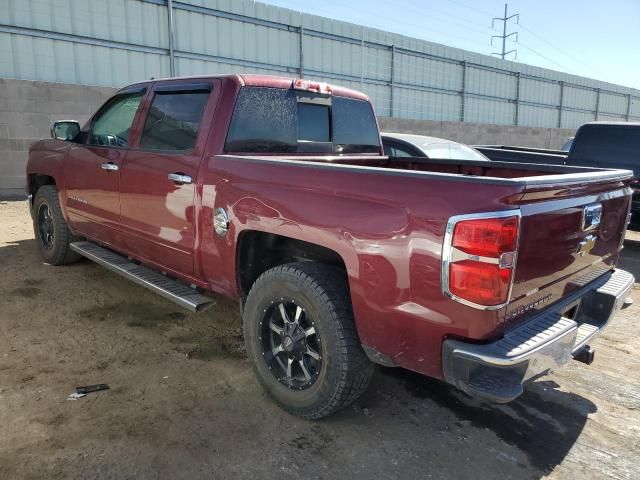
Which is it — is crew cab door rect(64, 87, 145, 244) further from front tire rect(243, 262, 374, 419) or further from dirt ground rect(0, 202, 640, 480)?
front tire rect(243, 262, 374, 419)

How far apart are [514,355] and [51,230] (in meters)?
5.28

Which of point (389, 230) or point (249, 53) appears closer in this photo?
point (389, 230)

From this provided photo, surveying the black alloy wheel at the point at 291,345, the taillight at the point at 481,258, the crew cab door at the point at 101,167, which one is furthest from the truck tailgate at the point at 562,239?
the crew cab door at the point at 101,167

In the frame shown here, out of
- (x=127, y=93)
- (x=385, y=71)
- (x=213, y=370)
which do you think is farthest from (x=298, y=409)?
(x=385, y=71)

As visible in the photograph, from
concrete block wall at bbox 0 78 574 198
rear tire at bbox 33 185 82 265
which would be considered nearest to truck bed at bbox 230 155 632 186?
rear tire at bbox 33 185 82 265

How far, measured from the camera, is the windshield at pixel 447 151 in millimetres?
6926

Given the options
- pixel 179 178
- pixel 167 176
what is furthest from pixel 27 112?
pixel 179 178

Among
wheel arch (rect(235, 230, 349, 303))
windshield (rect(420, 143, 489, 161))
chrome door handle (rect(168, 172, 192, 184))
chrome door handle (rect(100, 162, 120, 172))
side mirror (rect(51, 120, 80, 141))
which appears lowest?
wheel arch (rect(235, 230, 349, 303))

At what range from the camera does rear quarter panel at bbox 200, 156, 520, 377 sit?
2188mm

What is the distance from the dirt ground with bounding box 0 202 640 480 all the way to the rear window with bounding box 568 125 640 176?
434 centimetres

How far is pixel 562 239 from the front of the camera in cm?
251

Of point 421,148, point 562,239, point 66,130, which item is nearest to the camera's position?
point 562,239

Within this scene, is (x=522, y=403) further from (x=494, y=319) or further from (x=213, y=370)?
(x=213, y=370)

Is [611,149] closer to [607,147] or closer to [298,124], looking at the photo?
[607,147]
